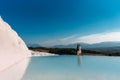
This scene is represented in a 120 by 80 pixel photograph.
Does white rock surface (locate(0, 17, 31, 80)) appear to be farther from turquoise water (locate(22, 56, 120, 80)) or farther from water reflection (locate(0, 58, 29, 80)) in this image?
turquoise water (locate(22, 56, 120, 80))

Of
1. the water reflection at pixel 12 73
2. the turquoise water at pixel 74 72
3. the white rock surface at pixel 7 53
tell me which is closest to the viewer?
the turquoise water at pixel 74 72

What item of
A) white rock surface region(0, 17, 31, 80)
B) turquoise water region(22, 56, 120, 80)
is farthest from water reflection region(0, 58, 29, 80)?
turquoise water region(22, 56, 120, 80)

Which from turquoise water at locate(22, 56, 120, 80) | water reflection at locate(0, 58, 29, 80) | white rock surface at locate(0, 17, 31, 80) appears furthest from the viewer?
white rock surface at locate(0, 17, 31, 80)

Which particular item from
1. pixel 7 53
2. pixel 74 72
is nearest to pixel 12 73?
pixel 74 72

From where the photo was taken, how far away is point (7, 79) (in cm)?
651

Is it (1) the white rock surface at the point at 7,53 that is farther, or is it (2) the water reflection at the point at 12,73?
(1) the white rock surface at the point at 7,53

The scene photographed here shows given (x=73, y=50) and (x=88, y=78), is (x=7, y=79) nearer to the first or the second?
(x=88, y=78)

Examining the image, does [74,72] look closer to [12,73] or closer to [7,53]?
[12,73]

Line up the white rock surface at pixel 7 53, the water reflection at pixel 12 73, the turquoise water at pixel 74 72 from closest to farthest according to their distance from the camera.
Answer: the turquoise water at pixel 74 72 < the water reflection at pixel 12 73 < the white rock surface at pixel 7 53

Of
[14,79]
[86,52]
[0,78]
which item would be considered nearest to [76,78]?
[14,79]

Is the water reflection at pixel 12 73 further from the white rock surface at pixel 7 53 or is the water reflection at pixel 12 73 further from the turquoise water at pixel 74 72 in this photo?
the turquoise water at pixel 74 72

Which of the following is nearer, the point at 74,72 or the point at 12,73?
the point at 74,72

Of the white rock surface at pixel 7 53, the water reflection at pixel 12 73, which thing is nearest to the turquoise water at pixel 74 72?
the water reflection at pixel 12 73

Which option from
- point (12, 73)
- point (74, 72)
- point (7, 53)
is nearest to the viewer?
point (74, 72)
